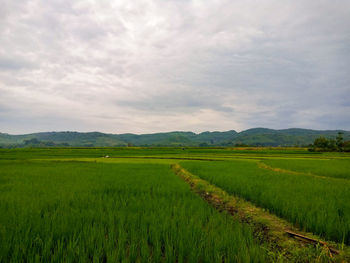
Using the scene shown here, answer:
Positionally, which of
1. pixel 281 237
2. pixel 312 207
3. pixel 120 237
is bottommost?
pixel 281 237

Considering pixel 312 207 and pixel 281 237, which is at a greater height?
pixel 312 207

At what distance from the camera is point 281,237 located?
12.5 feet

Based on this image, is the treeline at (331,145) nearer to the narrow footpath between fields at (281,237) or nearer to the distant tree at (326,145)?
the distant tree at (326,145)

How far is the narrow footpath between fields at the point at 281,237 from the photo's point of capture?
9.81 ft

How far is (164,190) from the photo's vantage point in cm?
709

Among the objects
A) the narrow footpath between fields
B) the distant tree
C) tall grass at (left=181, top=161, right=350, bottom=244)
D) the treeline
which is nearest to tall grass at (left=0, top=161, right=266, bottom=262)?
the narrow footpath between fields

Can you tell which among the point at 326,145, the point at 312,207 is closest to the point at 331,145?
the point at 326,145

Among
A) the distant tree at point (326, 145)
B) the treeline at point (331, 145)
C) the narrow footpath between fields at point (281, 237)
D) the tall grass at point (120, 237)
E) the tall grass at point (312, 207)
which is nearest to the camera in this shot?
the tall grass at point (120, 237)

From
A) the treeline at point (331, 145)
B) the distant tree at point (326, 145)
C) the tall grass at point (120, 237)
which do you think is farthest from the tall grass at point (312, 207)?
the distant tree at point (326, 145)

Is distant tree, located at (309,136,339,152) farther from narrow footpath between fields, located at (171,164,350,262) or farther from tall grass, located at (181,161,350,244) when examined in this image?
narrow footpath between fields, located at (171,164,350,262)

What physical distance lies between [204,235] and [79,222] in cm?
250

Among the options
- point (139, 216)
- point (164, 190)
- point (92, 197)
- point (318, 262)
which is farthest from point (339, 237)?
point (92, 197)

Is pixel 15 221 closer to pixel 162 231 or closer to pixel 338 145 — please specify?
pixel 162 231

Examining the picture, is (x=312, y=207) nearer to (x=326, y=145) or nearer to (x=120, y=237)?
(x=120, y=237)
